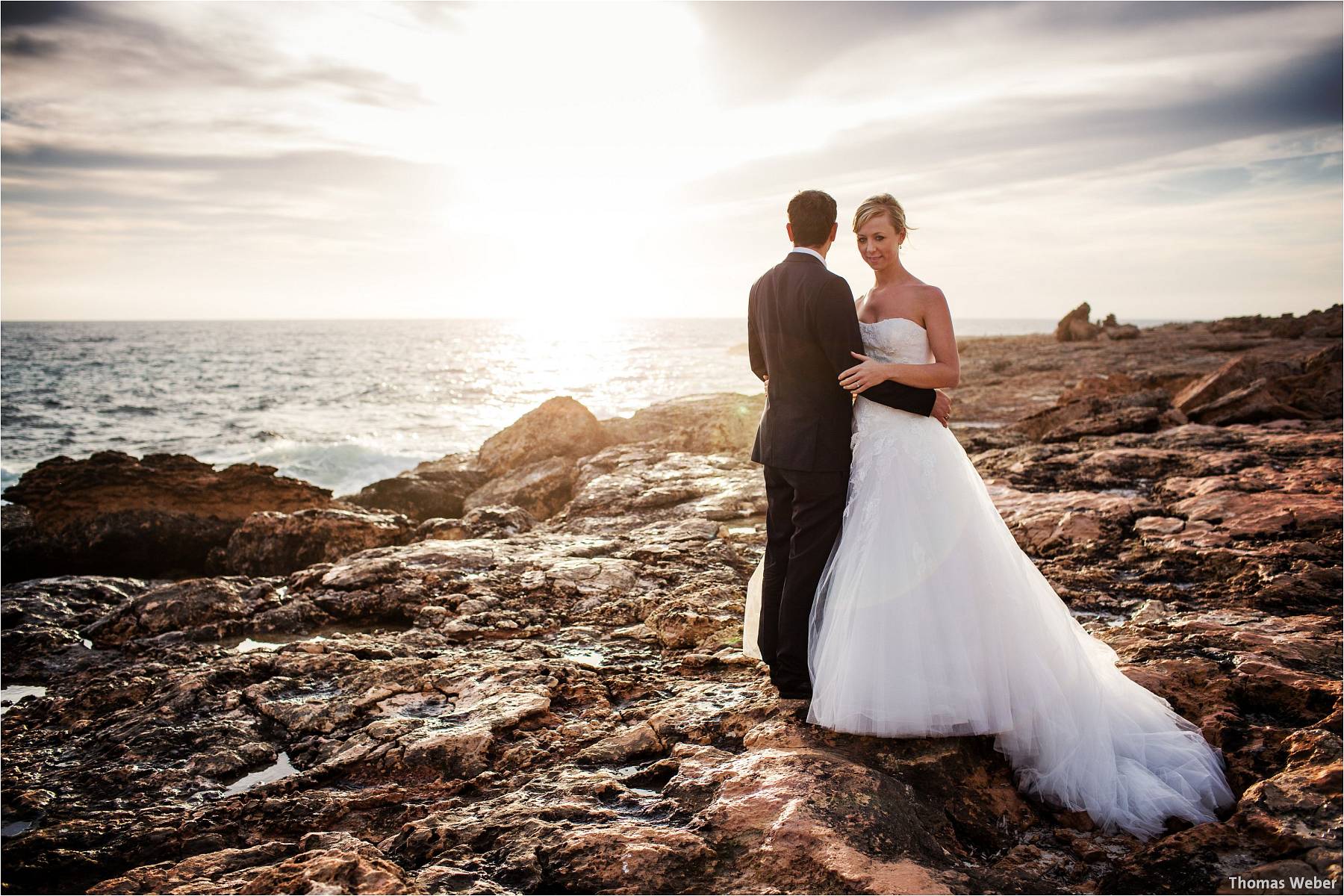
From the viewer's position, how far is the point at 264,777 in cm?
374

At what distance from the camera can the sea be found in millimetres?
22078

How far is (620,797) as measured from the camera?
10.2 ft

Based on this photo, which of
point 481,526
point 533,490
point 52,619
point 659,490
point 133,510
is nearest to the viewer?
point 52,619

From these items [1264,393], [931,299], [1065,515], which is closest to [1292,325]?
[1264,393]

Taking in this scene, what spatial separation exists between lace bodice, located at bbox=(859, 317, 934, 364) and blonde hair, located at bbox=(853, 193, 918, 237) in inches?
19.2

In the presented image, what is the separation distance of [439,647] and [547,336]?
Answer: 122m

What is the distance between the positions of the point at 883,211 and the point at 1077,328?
4075cm

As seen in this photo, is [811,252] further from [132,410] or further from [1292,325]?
[1292,325]

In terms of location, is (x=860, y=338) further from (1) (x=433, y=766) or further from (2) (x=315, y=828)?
(2) (x=315, y=828)

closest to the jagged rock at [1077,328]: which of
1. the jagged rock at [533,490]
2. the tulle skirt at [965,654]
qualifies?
the jagged rock at [533,490]

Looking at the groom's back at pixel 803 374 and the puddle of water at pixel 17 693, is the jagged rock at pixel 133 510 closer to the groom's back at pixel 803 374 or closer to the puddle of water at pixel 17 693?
the puddle of water at pixel 17 693

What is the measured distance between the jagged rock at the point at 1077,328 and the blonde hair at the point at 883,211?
38.3 metres

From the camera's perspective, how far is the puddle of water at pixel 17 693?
15.9 ft

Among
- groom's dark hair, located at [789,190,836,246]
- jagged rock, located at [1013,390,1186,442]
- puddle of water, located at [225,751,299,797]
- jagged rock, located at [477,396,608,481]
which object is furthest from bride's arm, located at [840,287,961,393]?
jagged rock, located at [477,396,608,481]
